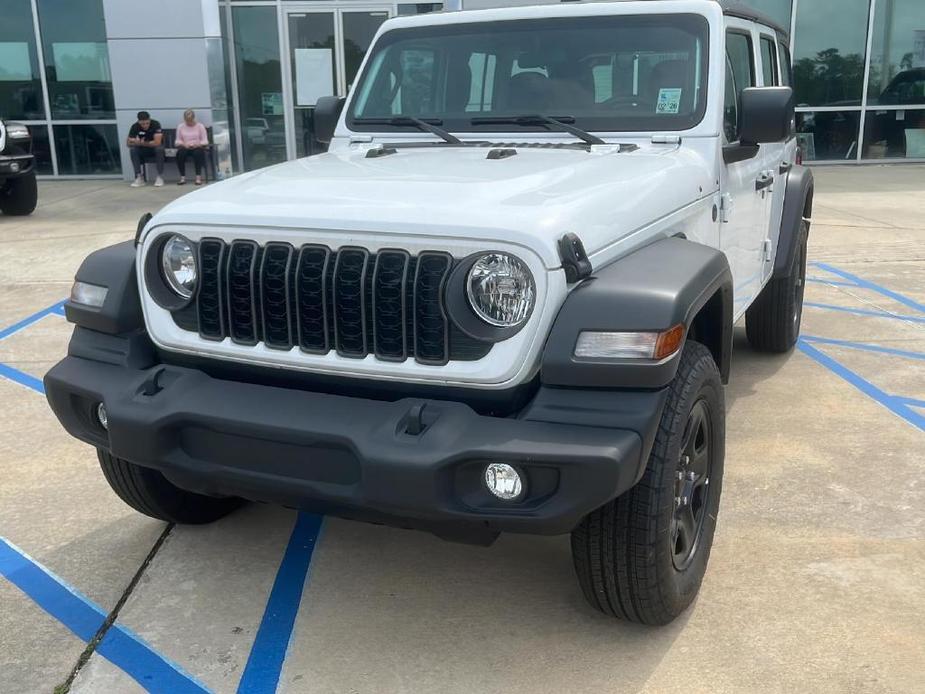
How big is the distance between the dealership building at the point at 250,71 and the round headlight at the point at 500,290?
46.7ft

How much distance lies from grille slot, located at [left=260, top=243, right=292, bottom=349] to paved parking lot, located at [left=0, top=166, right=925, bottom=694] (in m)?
0.94

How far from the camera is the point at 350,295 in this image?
2.57 metres

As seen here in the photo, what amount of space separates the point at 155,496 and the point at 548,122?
6.77 ft

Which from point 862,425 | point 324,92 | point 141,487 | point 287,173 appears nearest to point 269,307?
point 287,173

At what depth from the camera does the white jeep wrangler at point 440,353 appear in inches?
92.9

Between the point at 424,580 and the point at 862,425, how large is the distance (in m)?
2.46

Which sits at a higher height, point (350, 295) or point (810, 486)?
point (350, 295)

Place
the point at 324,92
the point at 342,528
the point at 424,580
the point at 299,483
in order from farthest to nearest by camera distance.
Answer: the point at 324,92 → the point at 342,528 → the point at 424,580 → the point at 299,483

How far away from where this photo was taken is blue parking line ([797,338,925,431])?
4.62m

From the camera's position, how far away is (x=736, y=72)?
415 cm

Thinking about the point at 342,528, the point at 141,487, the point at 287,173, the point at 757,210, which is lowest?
the point at 342,528

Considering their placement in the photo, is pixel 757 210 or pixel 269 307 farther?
pixel 757 210

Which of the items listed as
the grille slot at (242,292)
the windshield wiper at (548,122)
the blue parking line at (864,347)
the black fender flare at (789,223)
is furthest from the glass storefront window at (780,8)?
the grille slot at (242,292)

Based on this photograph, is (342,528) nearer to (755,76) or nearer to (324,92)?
(755,76)
